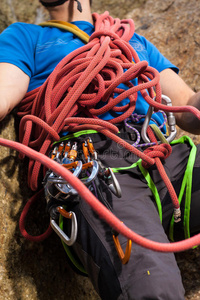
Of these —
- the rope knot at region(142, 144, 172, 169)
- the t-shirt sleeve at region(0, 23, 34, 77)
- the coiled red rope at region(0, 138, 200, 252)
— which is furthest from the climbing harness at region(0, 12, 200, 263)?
the coiled red rope at region(0, 138, 200, 252)

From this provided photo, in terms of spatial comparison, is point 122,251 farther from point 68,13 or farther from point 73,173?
point 68,13

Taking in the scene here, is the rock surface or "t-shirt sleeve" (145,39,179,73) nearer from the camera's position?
the rock surface

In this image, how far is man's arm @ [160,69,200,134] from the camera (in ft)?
3.95

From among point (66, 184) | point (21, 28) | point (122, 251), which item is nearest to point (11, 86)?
point (21, 28)

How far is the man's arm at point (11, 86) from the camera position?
0.96 metres

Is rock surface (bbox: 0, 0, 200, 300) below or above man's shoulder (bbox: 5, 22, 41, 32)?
below

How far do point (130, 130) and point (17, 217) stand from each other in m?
0.52

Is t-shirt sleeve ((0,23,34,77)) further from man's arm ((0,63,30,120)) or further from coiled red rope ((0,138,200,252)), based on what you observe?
coiled red rope ((0,138,200,252))

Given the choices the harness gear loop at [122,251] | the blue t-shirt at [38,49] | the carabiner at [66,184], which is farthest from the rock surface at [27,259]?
the harness gear loop at [122,251]

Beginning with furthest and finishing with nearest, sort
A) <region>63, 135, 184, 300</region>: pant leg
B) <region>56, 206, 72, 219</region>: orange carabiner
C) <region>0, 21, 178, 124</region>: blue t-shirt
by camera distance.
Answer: <region>0, 21, 178, 124</region>: blue t-shirt < <region>56, 206, 72, 219</region>: orange carabiner < <region>63, 135, 184, 300</region>: pant leg

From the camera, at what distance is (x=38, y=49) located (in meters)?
1.15

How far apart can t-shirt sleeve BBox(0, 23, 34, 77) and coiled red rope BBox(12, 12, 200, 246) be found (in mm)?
110

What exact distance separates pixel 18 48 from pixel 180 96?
675mm

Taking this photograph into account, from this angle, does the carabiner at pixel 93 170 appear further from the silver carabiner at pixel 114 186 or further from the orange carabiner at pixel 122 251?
the orange carabiner at pixel 122 251
